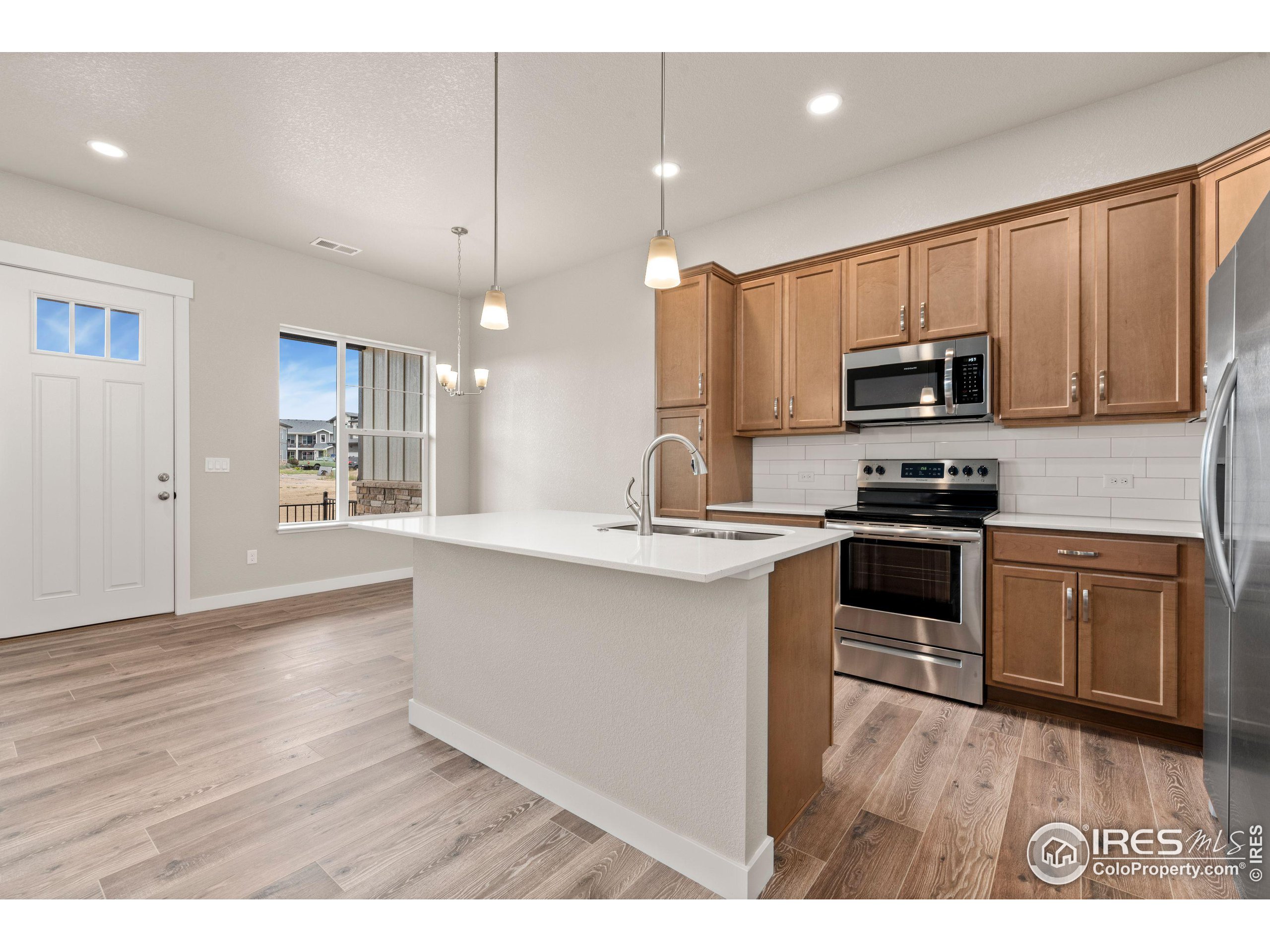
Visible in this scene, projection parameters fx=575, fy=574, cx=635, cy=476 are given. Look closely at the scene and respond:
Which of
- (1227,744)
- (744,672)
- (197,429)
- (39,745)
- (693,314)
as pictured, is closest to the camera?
(744,672)

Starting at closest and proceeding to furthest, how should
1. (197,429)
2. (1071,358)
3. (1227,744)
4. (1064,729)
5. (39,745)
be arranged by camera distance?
(1227,744), (39,745), (1064,729), (1071,358), (197,429)

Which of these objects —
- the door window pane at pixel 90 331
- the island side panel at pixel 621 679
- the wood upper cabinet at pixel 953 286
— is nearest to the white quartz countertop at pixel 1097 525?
the wood upper cabinet at pixel 953 286

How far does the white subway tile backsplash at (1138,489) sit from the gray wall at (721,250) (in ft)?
4.67

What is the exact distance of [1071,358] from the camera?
2689 mm

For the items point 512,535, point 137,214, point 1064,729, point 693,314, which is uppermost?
point 137,214

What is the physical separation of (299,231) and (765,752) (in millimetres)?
4751

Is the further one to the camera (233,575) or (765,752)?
(233,575)

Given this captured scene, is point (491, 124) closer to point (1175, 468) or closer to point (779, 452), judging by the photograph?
point (779, 452)

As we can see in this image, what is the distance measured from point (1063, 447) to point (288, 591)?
5.47 metres

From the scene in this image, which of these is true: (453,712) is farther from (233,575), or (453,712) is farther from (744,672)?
(233,575)

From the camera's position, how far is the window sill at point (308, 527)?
4.73m

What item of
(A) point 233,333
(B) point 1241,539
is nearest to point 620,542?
(B) point 1241,539

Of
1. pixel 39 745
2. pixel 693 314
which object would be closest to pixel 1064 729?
pixel 693 314

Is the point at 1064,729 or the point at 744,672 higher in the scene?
the point at 744,672
